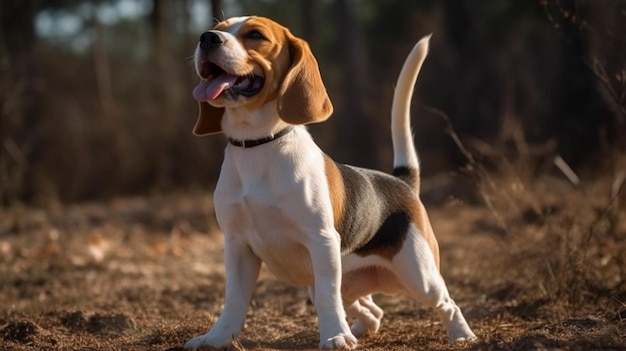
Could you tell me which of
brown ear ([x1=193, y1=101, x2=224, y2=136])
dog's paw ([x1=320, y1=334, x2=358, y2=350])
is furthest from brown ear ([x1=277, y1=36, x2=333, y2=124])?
dog's paw ([x1=320, y1=334, x2=358, y2=350])

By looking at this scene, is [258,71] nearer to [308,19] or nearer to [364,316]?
[364,316]

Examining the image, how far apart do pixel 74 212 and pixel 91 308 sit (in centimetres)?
695

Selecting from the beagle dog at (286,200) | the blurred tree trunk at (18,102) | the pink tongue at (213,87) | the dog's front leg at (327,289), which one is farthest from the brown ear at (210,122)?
the blurred tree trunk at (18,102)

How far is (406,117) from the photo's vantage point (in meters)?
5.68

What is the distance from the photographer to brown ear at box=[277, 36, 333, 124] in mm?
4883

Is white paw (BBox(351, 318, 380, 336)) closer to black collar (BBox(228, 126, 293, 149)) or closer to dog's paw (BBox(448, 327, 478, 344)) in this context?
dog's paw (BBox(448, 327, 478, 344))

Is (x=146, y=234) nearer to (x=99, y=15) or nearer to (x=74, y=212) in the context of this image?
(x=74, y=212)

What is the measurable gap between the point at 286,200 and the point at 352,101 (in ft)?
54.4

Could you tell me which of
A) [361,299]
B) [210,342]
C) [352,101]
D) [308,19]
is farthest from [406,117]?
[308,19]

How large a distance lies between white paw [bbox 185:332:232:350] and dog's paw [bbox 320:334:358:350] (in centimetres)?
48

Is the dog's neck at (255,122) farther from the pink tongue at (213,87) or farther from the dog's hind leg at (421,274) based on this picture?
the dog's hind leg at (421,274)

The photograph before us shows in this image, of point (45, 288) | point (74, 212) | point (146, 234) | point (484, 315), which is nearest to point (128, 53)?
point (74, 212)

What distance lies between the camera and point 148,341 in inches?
217

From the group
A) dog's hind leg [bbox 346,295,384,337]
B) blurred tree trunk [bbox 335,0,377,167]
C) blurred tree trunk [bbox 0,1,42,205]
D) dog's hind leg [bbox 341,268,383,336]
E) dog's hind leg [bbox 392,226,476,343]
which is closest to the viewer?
dog's hind leg [bbox 392,226,476,343]
